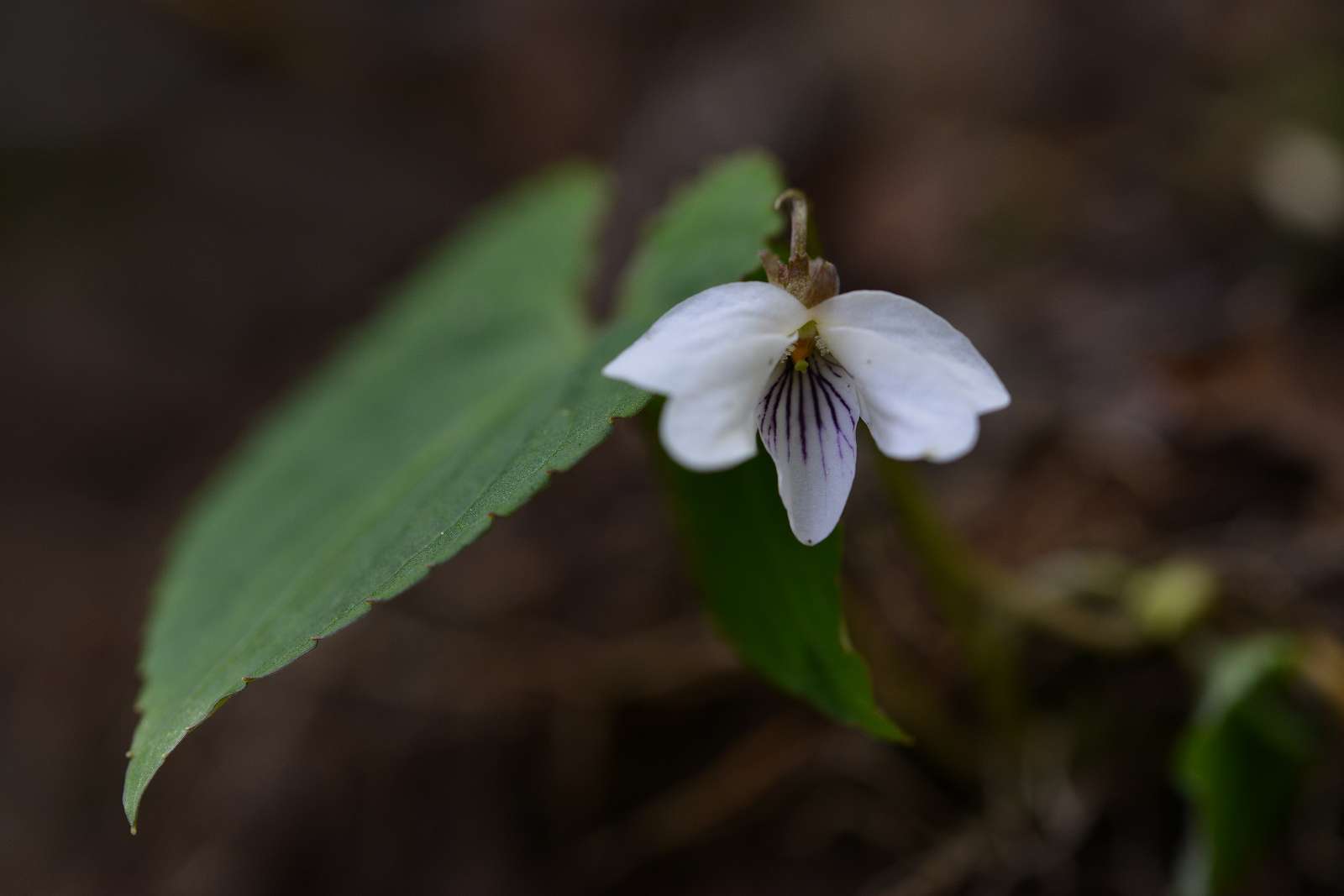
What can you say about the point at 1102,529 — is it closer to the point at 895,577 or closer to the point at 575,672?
the point at 895,577

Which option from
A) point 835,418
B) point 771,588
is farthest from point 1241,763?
point 835,418

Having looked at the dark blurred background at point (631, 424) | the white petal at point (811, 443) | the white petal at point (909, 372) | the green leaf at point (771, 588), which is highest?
the white petal at point (909, 372)

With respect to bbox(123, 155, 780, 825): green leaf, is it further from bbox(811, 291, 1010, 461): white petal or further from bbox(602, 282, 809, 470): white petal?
bbox(811, 291, 1010, 461): white petal

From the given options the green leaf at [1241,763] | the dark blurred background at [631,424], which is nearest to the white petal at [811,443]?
the green leaf at [1241,763]

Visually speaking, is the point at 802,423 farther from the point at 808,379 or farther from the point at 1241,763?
the point at 1241,763

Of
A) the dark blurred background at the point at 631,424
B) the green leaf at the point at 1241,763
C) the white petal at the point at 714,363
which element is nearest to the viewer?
the white petal at the point at 714,363

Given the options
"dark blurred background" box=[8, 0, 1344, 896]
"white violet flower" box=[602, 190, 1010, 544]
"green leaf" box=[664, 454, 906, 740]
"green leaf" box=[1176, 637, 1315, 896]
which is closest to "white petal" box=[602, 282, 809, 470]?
"white violet flower" box=[602, 190, 1010, 544]

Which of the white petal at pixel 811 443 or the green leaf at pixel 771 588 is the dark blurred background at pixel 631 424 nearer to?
the green leaf at pixel 771 588

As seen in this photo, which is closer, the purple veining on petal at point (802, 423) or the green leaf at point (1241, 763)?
the purple veining on petal at point (802, 423)
